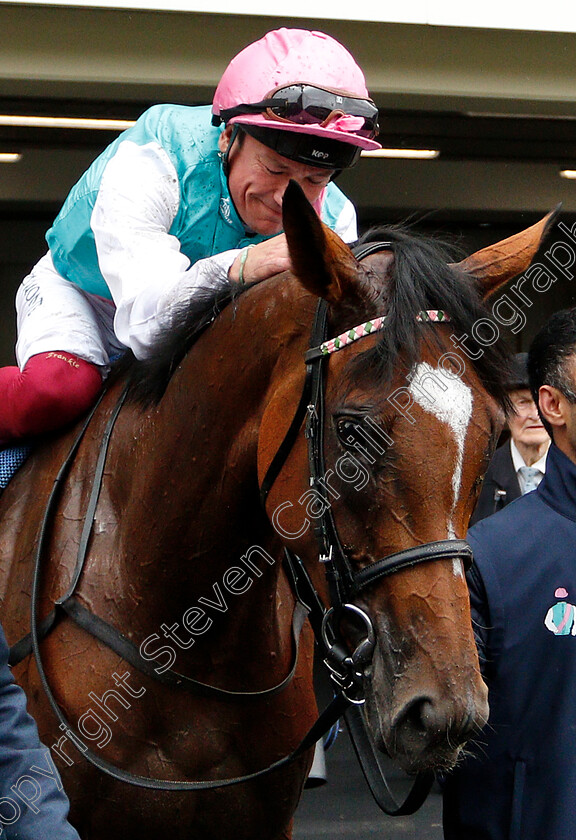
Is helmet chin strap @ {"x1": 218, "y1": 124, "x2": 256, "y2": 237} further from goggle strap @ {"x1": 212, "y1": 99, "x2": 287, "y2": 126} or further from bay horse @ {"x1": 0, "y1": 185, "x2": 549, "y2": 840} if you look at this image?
bay horse @ {"x1": 0, "y1": 185, "x2": 549, "y2": 840}

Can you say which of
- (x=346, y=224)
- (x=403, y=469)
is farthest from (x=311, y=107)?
(x=403, y=469)

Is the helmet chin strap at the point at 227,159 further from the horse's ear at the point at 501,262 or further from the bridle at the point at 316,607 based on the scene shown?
the horse's ear at the point at 501,262

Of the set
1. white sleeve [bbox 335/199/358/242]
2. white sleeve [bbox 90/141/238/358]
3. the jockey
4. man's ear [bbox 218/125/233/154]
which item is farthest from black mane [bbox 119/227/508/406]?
white sleeve [bbox 335/199/358/242]

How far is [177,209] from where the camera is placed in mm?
2387

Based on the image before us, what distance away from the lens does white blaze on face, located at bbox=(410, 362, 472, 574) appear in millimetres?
1603

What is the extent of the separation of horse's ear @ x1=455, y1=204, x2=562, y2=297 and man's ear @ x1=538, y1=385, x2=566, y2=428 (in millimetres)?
428

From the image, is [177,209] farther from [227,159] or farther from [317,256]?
[317,256]

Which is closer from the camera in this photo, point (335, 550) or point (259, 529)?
point (335, 550)

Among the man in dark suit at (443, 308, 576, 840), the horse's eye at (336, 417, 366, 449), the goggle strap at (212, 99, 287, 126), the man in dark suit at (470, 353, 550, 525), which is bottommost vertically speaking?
the man in dark suit at (470, 353, 550, 525)

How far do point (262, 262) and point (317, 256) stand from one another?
1.03 ft

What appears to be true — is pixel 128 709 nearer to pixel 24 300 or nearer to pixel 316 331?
pixel 316 331

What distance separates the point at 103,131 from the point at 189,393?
5.09 meters

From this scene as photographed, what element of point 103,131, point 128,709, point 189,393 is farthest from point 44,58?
point 128,709

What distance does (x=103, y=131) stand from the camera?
262 inches
